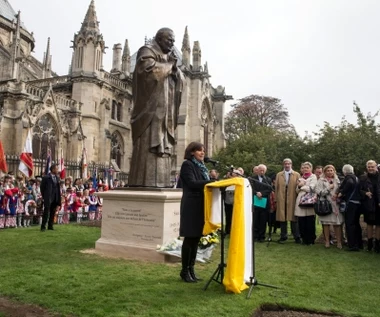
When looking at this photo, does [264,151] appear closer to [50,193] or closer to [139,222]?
[50,193]

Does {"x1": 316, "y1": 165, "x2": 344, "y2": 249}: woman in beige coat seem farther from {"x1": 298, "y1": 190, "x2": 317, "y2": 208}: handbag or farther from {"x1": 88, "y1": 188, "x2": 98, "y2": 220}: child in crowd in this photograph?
{"x1": 88, "y1": 188, "x2": 98, "y2": 220}: child in crowd

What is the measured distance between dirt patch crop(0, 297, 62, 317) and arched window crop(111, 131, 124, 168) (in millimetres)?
31573

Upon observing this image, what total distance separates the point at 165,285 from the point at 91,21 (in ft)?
100

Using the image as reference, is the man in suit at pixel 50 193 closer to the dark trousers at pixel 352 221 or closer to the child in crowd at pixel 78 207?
the child in crowd at pixel 78 207

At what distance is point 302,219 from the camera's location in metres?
9.81

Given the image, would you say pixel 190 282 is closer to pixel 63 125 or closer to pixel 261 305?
pixel 261 305

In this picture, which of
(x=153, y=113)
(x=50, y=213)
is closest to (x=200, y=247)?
(x=153, y=113)

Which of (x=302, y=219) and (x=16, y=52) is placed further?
(x=16, y=52)

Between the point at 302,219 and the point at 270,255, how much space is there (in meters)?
2.26

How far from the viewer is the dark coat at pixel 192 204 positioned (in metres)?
5.16

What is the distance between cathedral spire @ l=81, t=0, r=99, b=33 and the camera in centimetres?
3122

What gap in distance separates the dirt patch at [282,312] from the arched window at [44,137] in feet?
82.1

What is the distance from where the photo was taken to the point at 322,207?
9016 millimetres

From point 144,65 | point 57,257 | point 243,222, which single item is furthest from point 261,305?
point 144,65
